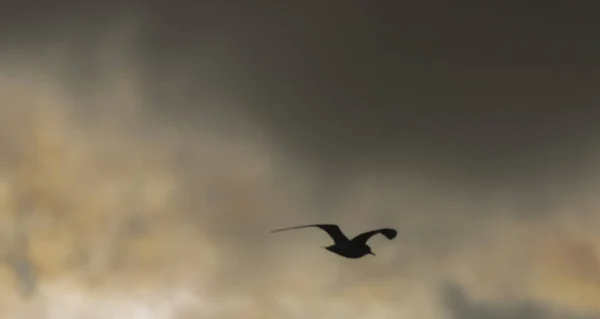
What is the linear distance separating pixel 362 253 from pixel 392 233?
2.75 meters

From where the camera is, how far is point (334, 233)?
81.8m

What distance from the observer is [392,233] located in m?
82.8

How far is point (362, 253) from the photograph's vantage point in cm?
8250

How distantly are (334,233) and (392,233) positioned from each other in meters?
4.56

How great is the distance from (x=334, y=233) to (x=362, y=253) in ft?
9.03
